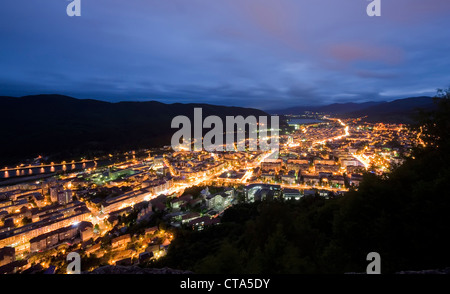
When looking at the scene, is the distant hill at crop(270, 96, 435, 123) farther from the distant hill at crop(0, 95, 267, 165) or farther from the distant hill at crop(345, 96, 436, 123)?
the distant hill at crop(0, 95, 267, 165)

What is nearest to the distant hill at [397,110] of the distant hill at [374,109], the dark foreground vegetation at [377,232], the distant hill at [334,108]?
the distant hill at [374,109]

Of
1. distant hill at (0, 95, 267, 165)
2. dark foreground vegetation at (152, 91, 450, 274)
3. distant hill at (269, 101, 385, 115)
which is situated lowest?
dark foreground vegetation at (152, 91, 450, 274)

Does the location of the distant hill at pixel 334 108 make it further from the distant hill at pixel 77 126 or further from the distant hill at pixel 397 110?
the distant hill at pixel 77 126

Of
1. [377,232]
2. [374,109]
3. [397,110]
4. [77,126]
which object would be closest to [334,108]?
[374,109]

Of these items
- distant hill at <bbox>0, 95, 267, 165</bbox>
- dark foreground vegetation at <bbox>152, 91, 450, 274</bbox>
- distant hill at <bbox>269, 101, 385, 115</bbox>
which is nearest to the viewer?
dark foreground vegetation at <bbox>152, 91, 450, 274</bbox>

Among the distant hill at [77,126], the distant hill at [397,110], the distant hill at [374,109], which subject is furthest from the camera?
the distant hill at [374,109]

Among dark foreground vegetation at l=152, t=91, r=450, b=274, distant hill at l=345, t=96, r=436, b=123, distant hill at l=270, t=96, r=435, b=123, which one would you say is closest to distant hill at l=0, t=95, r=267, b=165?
dark foreground vegetation at l=152, t=91, r=450, b=274

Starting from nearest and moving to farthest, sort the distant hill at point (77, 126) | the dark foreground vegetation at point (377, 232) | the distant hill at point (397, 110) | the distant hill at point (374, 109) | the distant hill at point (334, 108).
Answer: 1. the dark foreground vegetation at point (377, 232)
2. the distant hill at point (77, 126)
3. the distant hill at point (397, 110)
4. the distant hill at point (374, 109)
5. the distant hill at point (334, 108)
